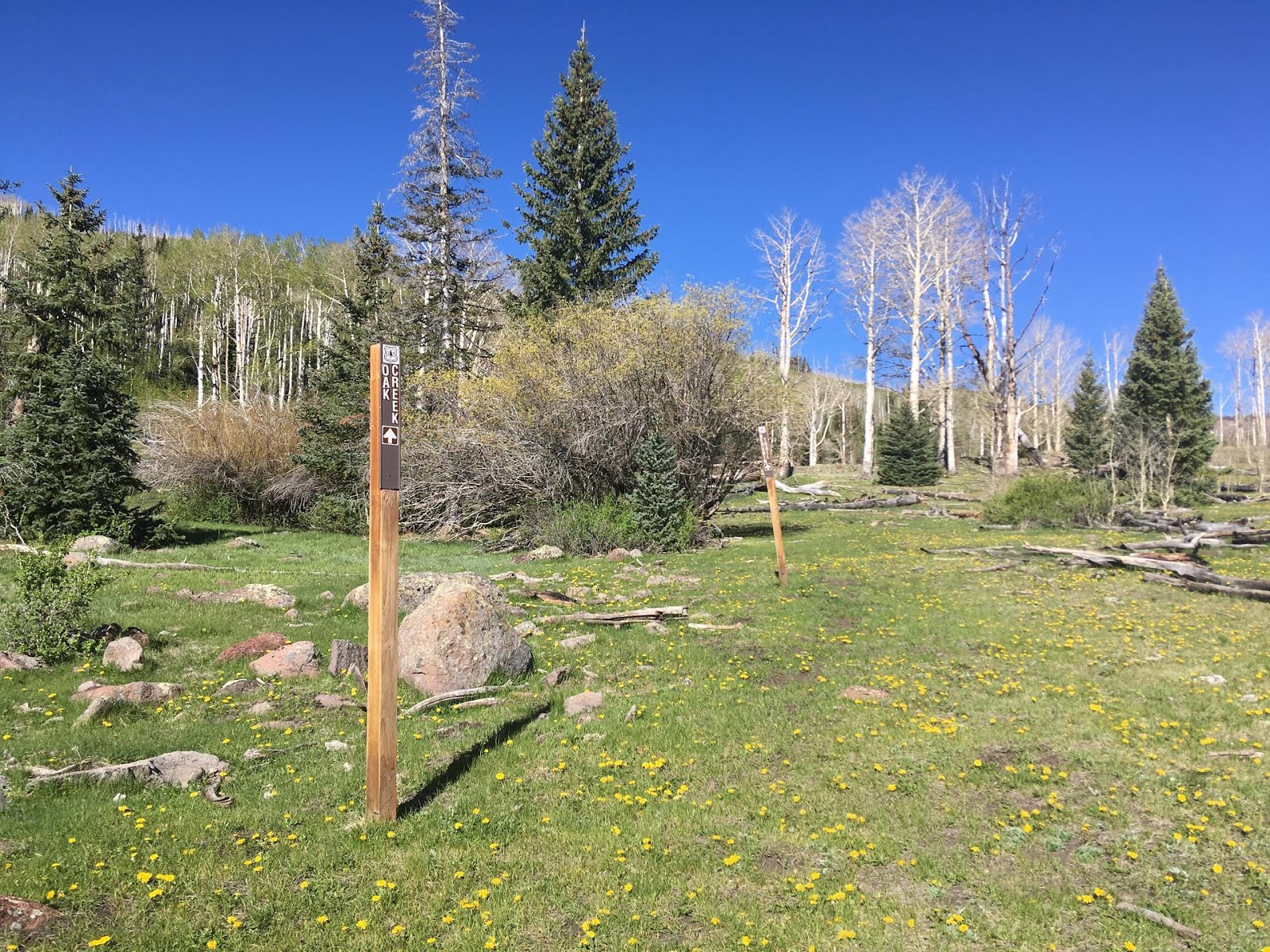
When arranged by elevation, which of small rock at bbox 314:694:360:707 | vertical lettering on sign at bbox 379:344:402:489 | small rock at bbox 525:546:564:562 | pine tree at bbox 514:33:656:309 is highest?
pine tree at bbox 514:33:656:309

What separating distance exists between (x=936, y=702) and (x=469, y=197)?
2849 centimetres

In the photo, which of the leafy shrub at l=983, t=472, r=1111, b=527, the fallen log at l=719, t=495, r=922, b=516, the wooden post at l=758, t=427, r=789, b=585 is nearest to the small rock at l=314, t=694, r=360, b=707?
the wooden post at l=758, t=427, r=789, b=585

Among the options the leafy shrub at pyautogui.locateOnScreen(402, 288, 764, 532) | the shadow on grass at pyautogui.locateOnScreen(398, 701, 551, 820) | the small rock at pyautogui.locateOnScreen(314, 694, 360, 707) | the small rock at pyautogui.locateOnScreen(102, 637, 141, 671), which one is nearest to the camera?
the shadow on grass at pyautogui.locateOnScreen(398, 701, 551, 820)

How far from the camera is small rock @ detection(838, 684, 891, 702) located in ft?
26.2

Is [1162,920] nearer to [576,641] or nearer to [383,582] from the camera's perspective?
[383,582]

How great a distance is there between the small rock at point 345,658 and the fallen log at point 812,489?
27796mm

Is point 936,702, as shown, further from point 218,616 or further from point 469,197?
point 469,197

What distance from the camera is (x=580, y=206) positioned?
30047mm

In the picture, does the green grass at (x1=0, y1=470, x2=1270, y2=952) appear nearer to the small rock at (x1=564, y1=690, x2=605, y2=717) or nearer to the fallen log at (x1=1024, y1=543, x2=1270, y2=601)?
the small rock at (x1=564, y1=690, x2=605, y2=717)

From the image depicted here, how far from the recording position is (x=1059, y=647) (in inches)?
384

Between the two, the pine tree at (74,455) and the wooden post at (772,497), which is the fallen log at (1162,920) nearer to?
the wooden post at (772,497)

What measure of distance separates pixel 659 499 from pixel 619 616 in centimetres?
809

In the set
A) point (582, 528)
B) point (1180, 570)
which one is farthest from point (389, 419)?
point (1180, 570)

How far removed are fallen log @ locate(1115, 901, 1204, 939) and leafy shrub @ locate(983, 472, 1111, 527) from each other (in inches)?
803
